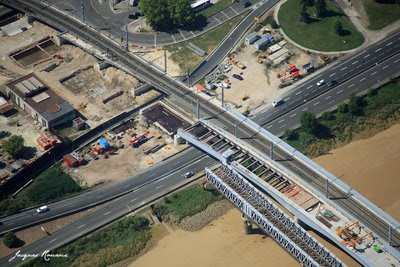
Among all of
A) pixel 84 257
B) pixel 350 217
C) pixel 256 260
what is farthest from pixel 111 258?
pixel 350 217

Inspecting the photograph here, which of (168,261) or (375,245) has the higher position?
(375,245)

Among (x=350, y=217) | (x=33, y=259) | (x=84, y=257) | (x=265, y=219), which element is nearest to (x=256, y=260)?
(x=265, y=219)

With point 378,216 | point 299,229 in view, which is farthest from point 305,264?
point 378,216

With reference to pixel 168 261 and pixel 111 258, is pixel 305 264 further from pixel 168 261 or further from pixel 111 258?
pixel 111 258

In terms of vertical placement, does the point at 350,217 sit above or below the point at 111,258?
above

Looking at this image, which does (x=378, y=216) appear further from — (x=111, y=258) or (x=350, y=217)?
(x=111, y=258)

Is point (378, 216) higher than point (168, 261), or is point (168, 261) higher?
point (378, 216)

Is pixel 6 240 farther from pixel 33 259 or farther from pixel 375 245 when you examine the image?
pixel 375 245

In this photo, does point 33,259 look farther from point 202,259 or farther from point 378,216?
point 378,216
